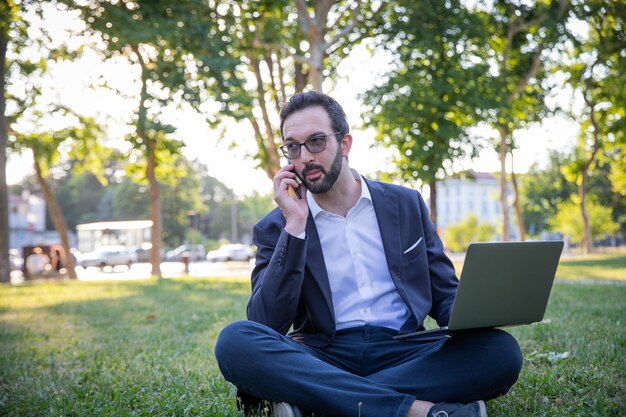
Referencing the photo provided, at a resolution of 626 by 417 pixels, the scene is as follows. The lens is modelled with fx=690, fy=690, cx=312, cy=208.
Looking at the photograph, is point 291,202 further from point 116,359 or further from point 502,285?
point 116,359

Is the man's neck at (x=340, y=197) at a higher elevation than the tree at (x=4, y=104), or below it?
below

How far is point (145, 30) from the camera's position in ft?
45.6

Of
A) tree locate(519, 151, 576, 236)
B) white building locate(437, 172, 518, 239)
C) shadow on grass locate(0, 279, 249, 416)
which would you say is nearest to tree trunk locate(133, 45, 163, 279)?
shadow on grass locate(0, 279, 249, 416)

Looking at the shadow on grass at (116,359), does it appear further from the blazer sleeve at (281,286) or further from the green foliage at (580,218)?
the green foliage at (580,218)

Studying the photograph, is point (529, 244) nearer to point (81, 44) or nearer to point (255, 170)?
point (255, 170)

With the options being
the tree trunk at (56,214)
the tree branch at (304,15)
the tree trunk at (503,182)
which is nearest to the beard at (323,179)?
the tree branch at (304,15)

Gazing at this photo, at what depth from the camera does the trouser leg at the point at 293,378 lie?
303 cm

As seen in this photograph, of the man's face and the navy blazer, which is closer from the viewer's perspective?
the navy blazer

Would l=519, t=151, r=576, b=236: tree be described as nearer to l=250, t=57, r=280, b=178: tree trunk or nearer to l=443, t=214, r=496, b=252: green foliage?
l=443, t=214, r=496, b=252: green foliage

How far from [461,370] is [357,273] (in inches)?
29.1

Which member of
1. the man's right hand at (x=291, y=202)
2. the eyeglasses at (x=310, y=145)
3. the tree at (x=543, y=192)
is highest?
the tree at (x=543, y=192)

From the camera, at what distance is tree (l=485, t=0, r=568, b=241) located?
19.4m

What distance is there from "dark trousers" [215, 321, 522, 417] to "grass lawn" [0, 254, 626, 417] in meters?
0.35

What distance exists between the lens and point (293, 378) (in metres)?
3.15
